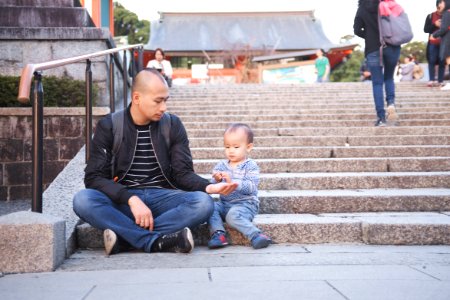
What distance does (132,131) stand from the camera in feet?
10.5

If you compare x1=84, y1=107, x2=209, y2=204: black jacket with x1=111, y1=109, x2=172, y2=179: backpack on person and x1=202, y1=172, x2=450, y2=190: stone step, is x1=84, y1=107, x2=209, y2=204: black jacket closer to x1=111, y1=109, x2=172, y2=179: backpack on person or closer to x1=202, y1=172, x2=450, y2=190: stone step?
x1=111, y1=109, x2=172, y2=179: backpack on person

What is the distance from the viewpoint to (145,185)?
10.7 feet

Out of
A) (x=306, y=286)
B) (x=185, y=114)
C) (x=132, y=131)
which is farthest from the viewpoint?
(x=185, y=114)

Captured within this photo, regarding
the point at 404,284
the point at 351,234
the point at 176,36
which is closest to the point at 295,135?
the point at 351,234

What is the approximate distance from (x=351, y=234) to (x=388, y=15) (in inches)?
140

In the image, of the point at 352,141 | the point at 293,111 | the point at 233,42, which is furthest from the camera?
the point at 233,42

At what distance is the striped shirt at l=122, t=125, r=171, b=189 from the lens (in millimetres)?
3201

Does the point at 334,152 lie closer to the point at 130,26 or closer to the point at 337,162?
the point at 337,162

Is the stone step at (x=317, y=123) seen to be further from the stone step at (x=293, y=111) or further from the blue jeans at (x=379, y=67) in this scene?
the stone step at (x=293, y=111)

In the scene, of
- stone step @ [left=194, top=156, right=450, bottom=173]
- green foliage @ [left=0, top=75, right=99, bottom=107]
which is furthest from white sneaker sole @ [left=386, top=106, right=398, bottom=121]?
green foliage @ [left=0, top=75, right=99, bottom=107]

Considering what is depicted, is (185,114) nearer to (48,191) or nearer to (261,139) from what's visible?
(261,139)

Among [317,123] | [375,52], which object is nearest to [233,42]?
[317,123]

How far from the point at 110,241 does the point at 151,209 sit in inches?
13.6

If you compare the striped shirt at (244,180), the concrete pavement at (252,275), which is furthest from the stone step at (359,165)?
the concrete pavement at (252,275)
